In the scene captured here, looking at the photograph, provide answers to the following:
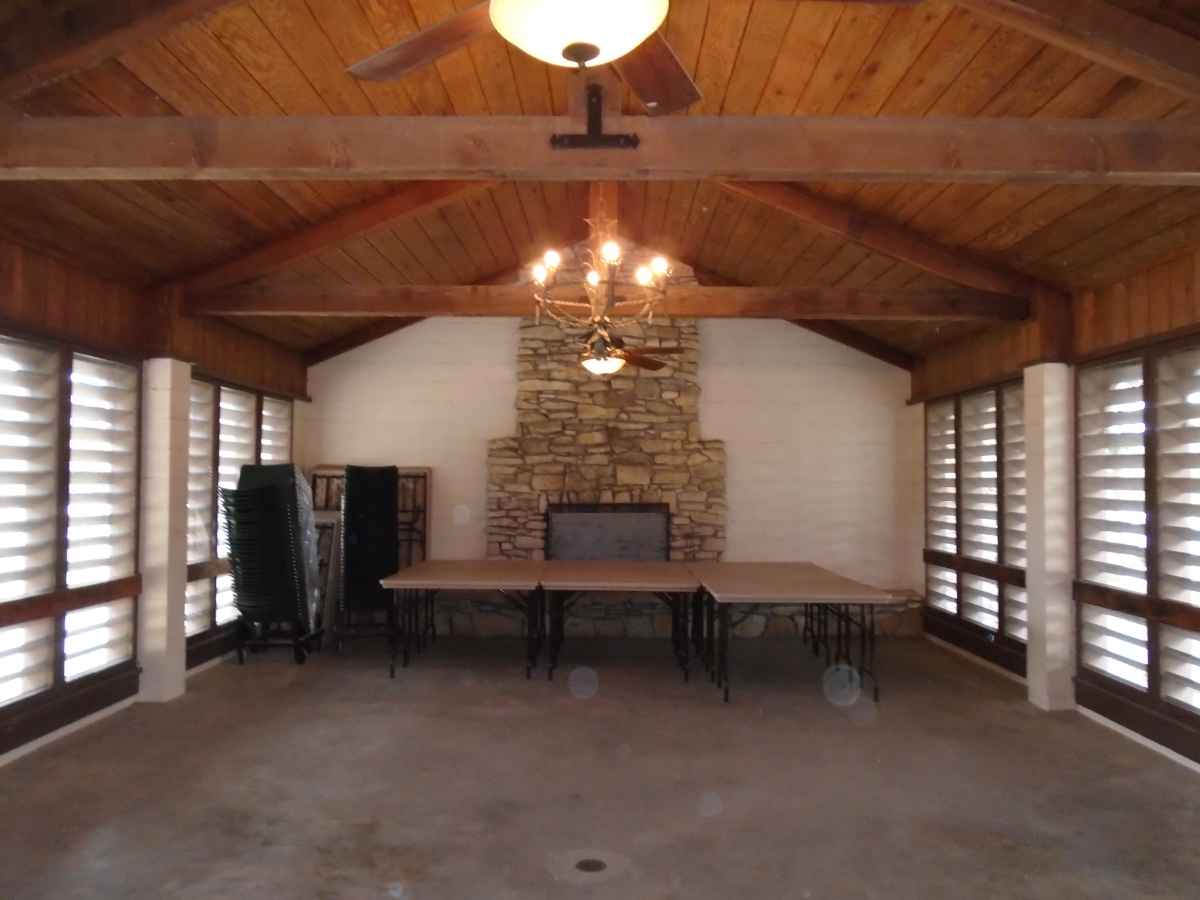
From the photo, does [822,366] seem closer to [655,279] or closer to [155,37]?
[655,279]

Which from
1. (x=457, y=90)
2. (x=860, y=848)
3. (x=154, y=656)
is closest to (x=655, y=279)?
(x=457, y=90)

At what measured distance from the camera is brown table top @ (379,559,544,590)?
20.0ft

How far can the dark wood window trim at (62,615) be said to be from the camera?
454 cm

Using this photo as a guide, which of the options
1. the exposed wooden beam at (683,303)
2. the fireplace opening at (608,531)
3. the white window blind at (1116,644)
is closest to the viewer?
the white window blind at (1116,644)

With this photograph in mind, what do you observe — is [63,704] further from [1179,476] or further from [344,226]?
[1179,476]

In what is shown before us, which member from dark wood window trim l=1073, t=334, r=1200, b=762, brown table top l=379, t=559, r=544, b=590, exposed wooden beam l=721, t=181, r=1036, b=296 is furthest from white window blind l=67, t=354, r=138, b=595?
dark wood window trim l=1073, t=334, r=1200, b=762

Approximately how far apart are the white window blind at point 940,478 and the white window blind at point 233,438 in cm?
584

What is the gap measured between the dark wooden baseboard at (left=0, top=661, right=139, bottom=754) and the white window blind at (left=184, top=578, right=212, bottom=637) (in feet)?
2.83

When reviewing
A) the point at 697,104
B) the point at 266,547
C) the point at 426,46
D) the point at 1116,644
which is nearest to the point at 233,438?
the point at 266,547

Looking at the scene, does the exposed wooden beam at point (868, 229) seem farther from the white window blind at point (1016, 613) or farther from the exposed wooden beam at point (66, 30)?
the exposed wooden beam at point (66, 30)

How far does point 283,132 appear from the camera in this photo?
10.7 feet

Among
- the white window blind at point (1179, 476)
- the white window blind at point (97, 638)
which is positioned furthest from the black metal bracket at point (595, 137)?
the white window blind at point (97, 638)

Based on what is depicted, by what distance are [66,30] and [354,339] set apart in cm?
517

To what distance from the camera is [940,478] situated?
7719mm
